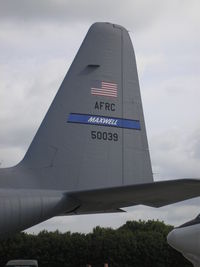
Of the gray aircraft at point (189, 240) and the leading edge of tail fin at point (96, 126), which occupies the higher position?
the leading edge of tail fin at point (96, 126)

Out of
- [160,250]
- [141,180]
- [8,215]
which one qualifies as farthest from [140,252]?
[8,215]

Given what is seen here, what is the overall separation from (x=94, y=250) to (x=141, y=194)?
36.4m

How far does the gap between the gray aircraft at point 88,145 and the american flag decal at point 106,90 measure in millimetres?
32

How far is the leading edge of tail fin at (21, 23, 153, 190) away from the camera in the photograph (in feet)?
57.2

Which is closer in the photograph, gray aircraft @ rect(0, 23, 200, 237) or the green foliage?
gray aircraft @ rect(0, 23, 200, 237)

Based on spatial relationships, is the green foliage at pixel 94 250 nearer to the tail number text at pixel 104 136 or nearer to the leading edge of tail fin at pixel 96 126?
the leading edge of tail fin at pixel 96 126

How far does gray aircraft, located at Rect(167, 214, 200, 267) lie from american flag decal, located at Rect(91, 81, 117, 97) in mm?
5929

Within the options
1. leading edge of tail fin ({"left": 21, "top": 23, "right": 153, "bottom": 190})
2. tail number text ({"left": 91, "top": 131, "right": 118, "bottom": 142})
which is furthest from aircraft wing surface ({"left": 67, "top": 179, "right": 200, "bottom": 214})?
tail number text ({"left": 91, "top": 131, "right": 118, "bottom": 142})

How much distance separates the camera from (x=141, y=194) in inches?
570

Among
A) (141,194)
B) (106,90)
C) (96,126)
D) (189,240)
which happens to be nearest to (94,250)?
(106,90)

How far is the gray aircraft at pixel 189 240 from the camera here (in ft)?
Answer: 45.9

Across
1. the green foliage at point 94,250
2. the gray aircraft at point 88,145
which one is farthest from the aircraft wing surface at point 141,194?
the green foliage at point 94,250

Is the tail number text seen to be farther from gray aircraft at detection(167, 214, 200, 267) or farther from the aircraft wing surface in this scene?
gray aircraft at detection(167, 214, 200, 267)

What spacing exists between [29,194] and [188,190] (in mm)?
4348
